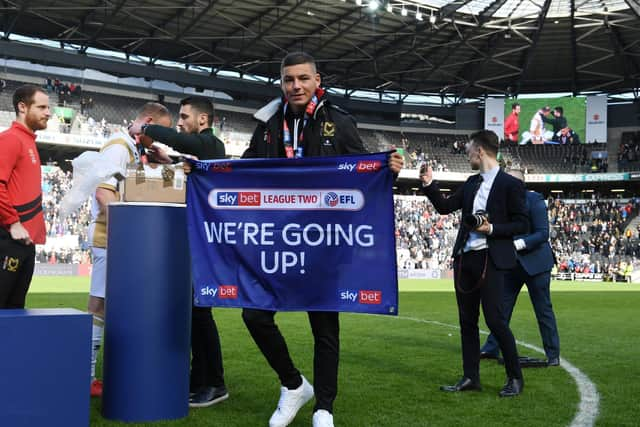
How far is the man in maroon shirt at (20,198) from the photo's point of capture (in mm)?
4277

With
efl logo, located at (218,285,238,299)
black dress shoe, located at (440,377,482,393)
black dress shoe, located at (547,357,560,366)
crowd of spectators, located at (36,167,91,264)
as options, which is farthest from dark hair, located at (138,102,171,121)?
crowd of spectators, located at (36,167,91,264)

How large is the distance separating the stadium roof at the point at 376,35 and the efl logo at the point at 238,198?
98.4 feet

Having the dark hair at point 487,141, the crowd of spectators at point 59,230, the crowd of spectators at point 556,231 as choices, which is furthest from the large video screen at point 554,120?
the dark hair at point 487,141

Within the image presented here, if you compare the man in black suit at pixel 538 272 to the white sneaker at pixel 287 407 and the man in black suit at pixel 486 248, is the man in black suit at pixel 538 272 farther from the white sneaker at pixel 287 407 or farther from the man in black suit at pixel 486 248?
the white sneaker at pixel 287 407

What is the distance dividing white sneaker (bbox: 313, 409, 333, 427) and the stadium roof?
30.7 meters

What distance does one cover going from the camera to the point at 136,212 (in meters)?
4.20

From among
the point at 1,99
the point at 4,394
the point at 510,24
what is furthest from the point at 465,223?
the point at 1,99

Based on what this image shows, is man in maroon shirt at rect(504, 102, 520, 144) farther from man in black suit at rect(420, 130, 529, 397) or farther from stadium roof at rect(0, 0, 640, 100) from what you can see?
man in black suit at rect(420, 130, 529, 397)

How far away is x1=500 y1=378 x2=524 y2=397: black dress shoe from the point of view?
5081 millimetres

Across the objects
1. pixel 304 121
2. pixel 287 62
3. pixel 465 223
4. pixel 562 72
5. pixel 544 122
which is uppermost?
pixel 562 72

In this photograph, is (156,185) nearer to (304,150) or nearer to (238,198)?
(238,198)

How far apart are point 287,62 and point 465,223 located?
1953mm

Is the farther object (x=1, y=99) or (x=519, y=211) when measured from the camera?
(x=1, y=99)

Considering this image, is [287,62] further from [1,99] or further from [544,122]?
[544,122]
